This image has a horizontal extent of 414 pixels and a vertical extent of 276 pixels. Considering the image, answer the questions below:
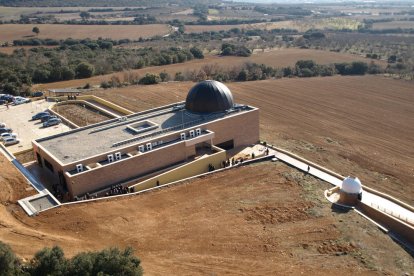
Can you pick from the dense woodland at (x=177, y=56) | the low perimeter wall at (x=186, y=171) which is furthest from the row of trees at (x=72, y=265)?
the dense woodland at (x=177, y=56)

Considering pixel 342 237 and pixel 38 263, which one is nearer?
pixel 38 263

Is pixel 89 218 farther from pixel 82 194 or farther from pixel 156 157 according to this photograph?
pixel 156 157

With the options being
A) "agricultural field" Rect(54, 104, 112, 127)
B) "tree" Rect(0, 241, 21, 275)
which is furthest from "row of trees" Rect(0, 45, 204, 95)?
"tree" Rect(0, 241, 21, 275)

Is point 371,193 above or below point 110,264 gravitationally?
below

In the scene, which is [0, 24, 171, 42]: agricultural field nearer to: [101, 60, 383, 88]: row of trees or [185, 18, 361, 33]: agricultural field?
[185, 18, 361, 33]: agricultural field

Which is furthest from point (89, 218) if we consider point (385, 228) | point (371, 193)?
point (371, 193)

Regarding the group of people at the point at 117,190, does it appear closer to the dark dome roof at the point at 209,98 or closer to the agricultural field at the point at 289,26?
the dark dome roof at the point at 209,98

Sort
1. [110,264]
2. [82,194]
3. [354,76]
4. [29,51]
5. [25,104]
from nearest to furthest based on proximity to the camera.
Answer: [110,264]
[82,194]
[25,104]
[354,76]
[29,51]
